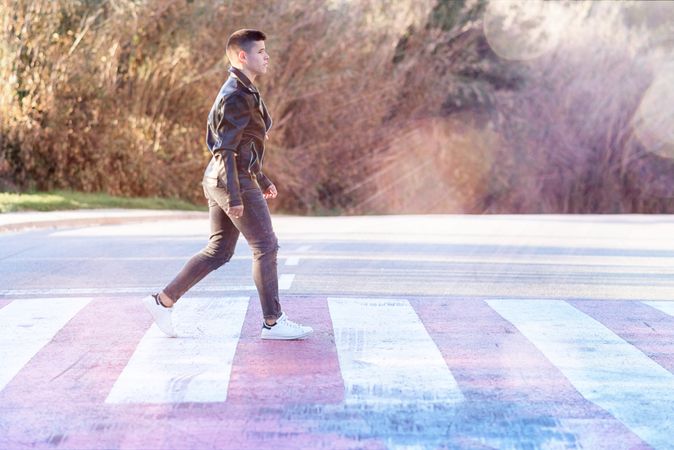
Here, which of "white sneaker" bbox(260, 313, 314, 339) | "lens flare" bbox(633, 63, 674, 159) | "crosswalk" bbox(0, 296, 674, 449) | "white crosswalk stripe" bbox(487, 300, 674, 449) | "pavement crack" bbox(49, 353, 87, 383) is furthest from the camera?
"lens flare" bbox(633, 63, 674, 159)

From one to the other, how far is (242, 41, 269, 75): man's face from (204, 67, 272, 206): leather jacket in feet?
0.29

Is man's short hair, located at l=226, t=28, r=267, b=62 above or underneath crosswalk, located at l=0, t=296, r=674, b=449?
above

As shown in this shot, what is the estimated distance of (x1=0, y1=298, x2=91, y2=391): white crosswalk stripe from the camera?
24.4 feet

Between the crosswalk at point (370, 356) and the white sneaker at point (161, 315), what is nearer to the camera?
the crosswalk at point (370, 356)

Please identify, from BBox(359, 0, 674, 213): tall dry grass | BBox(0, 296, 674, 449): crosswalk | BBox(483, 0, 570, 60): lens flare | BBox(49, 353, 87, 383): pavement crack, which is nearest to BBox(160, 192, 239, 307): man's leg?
BBox(0, 296, 674, 449): crosswalk

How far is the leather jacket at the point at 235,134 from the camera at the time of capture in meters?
7.77

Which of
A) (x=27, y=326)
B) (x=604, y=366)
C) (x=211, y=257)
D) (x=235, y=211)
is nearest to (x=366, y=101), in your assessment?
(x=27, y=326)

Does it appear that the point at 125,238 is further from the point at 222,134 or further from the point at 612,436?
the point at 612,436

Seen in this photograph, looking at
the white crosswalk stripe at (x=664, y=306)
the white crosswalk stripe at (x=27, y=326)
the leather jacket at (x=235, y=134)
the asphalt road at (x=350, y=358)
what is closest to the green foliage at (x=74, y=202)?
the asphalt road at (x=350, y=358)

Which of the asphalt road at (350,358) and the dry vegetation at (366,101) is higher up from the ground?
the asphalt road at (350,358)

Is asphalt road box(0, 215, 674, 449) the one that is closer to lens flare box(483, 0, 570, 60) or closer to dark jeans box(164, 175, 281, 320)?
dark jeans box(164, 175, 281, 320)

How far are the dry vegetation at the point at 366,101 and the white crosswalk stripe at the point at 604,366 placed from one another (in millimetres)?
21843

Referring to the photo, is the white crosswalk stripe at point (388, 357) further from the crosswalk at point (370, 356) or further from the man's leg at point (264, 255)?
the man's leg at point (264, 255)

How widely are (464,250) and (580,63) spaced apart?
29783 mm
